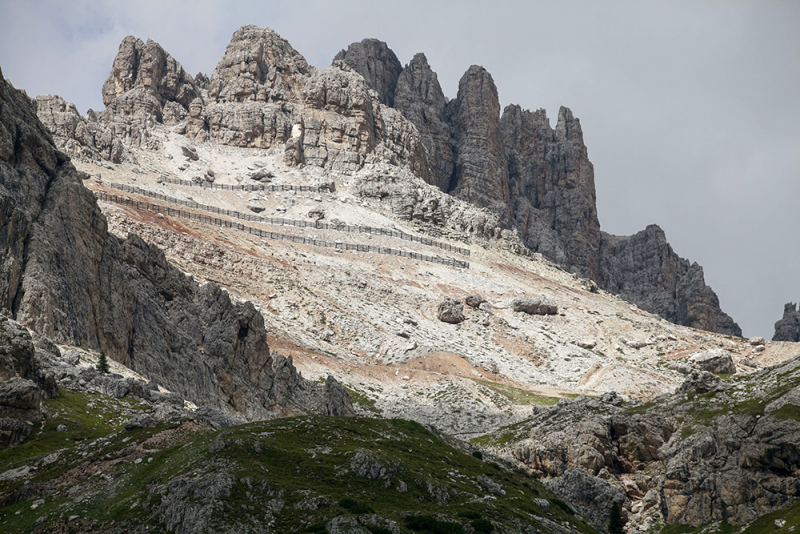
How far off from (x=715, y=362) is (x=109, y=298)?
77.0 m

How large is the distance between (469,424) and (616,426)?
26117mm

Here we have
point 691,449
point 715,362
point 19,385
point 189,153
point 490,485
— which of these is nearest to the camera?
point 490,485

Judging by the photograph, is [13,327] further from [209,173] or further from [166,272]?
[209,173]

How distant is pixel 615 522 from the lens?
36625mm

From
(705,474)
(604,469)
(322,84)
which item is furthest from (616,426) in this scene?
(322,84)

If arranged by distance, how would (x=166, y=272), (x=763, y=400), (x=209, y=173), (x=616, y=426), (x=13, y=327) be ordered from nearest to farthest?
(x=13, y=327), (x=763, y=400), (x=616, y=426), (x=166, y=272), (x=209, y=173)

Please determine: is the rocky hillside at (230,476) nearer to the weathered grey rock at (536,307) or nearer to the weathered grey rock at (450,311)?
the weathered grey rock at (450,311)

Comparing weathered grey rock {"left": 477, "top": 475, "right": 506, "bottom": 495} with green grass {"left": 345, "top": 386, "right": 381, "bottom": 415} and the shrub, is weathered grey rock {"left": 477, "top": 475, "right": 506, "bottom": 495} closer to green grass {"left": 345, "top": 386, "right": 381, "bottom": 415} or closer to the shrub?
the shrub

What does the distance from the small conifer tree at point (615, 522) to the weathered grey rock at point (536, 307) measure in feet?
266

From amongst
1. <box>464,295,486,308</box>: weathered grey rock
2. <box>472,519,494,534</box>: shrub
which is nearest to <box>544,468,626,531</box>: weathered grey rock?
<box>472,519,494,534</box>: shrub

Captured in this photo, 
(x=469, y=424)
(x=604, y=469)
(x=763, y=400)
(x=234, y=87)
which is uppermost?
(x=234, y=87)

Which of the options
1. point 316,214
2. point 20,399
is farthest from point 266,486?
point 316,214

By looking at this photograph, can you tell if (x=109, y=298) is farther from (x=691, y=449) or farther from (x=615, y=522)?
(x=691, y=449)

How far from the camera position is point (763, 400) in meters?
41.1
